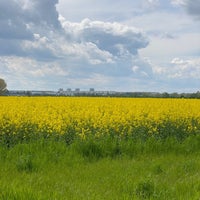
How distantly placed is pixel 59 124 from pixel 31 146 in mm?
2512

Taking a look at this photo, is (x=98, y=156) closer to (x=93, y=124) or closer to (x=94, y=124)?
(x=94, y=124)

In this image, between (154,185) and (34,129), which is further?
(34,129)

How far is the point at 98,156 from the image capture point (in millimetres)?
11359

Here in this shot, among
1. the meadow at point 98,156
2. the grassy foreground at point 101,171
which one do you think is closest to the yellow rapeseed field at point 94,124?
the meadow at point 98,156

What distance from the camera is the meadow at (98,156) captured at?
729cm

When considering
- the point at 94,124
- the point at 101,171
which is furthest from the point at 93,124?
the point at 101,171

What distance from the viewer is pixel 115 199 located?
667 cm

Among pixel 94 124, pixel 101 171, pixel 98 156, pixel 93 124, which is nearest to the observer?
pixel 101 171

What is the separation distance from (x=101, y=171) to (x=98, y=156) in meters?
1.79

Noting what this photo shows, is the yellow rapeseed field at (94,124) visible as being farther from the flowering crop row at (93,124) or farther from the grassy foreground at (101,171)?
the grassy foreground at (101,171)

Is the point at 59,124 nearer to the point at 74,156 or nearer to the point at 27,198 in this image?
the point at 74,156

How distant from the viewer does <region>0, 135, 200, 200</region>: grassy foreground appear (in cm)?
699

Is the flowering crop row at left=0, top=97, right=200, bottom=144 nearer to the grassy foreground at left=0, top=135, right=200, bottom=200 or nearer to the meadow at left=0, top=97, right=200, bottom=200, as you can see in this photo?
the meadow at left=0, top=97, right=200, bottom=200

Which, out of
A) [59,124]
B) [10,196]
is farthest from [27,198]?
[59,124]
